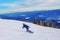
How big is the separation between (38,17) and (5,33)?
44 cm

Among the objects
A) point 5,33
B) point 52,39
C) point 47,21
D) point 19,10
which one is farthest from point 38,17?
point 5,33

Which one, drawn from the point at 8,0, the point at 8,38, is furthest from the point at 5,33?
the point at 8,0

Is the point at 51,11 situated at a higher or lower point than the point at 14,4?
lower

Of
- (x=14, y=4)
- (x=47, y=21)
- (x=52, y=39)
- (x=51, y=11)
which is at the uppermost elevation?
(x=14, y=4)

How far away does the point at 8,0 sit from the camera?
1.66 m

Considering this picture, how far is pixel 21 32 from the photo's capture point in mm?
1519

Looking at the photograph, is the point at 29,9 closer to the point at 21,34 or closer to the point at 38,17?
the point at 38,17

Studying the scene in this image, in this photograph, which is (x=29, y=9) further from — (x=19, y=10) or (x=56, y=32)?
(x=56, y=32)

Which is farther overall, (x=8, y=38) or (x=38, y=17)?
(x=38, y=17)

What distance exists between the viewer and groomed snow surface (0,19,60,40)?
1.45 metres

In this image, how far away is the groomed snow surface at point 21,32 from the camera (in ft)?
4.76

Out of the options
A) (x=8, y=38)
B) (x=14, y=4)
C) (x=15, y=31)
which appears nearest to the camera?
(x=8, y=38)

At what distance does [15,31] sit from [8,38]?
0.14m

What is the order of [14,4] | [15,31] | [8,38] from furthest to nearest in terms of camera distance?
[14,4]
[15,31]
[8,38]
